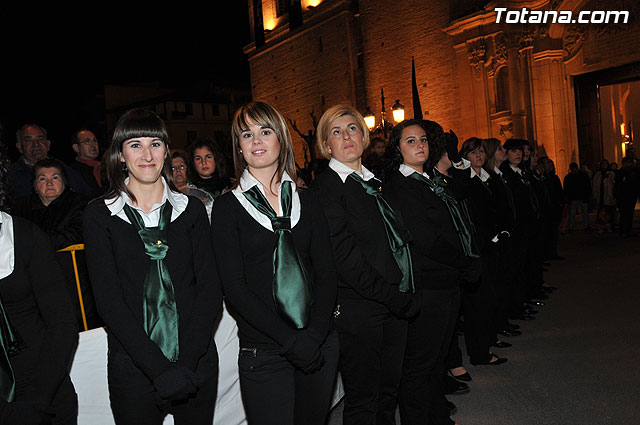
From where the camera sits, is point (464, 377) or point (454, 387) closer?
point (454, 387)

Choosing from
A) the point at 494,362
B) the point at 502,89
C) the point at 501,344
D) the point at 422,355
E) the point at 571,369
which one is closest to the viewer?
the point at 422,355

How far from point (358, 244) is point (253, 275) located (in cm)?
86

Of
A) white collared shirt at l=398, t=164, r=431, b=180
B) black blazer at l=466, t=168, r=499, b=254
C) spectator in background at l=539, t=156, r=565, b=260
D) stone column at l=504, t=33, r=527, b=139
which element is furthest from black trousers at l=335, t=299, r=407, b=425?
stone column at l=504, t=33, r=527, b=139

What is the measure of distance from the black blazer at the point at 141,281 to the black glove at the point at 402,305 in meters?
1.03

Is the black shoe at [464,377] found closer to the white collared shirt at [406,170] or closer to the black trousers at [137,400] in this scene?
the white collared shirt at [406,170]

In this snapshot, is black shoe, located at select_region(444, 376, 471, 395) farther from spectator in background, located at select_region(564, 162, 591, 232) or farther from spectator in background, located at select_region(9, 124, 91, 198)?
spectator in background, located at select_region(564, 162, 591, 232)

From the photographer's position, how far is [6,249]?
2.36m

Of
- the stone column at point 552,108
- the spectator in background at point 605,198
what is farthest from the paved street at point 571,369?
the stone column at point 552,108

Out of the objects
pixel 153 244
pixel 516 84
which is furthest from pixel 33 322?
pixel 516 84

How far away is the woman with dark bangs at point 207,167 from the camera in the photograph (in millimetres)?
5605

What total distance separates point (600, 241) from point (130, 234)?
13560 mm

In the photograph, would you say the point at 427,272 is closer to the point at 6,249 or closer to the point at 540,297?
the point at 6,249

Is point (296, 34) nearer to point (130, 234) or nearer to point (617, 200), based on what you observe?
point (617, 200)

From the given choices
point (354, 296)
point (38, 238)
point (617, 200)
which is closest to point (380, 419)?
point (354, 296)
